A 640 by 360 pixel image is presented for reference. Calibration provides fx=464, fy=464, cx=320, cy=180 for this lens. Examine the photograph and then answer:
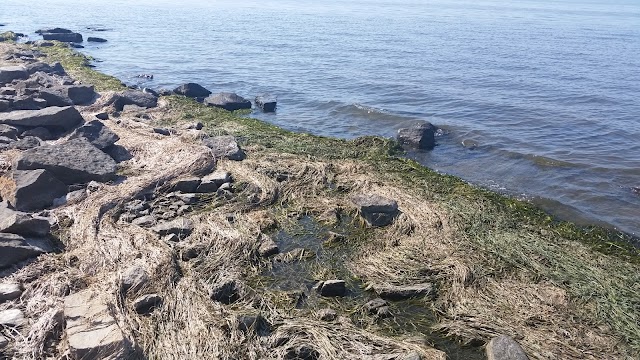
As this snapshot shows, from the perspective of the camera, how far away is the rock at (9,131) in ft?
39.9

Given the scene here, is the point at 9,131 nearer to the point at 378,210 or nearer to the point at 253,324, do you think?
the point at 253,324

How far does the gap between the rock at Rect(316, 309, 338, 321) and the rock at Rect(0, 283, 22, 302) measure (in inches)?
169

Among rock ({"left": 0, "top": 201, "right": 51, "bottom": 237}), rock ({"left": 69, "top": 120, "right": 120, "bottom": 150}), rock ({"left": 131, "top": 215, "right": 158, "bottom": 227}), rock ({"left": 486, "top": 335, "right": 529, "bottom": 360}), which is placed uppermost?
rock ({"left": 69, "top": 120, "right": 120, "bottom": 150})

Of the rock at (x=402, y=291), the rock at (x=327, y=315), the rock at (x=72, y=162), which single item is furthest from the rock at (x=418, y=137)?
the rock at (x=327, y=315)

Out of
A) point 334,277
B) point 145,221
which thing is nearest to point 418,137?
point 334,277

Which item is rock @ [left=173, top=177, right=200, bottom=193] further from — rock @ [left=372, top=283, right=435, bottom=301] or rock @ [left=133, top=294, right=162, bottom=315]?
rock @ [left=372, top=283, right=435, bottom=301]

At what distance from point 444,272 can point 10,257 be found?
22.8 feet

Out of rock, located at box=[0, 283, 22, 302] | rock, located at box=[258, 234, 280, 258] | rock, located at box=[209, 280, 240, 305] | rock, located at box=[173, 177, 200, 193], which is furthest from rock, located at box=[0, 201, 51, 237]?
rock, located at box=[258, 234, 280, 258]

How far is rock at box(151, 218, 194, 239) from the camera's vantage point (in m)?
8.75

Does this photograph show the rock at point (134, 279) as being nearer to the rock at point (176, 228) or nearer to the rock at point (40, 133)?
the rock at point (176, 228)

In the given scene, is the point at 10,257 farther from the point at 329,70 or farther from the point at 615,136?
the point at 329,70

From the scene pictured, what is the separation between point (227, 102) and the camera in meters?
19.8

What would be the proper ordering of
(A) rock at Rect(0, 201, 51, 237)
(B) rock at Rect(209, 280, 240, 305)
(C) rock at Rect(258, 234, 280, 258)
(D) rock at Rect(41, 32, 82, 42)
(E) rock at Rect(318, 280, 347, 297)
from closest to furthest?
(B) rock at Rect(209, 280, 240, 305)
(E) rock at Rect(318, 280, 347, 297)
(A) rock at Rect(0, 201, 51, 237)
(C) rock at Rect(258, 234, 280, 258)
(D) rock at Rect(41, 32, 82, 42)

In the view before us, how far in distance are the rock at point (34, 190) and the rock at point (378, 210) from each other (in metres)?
6.28
